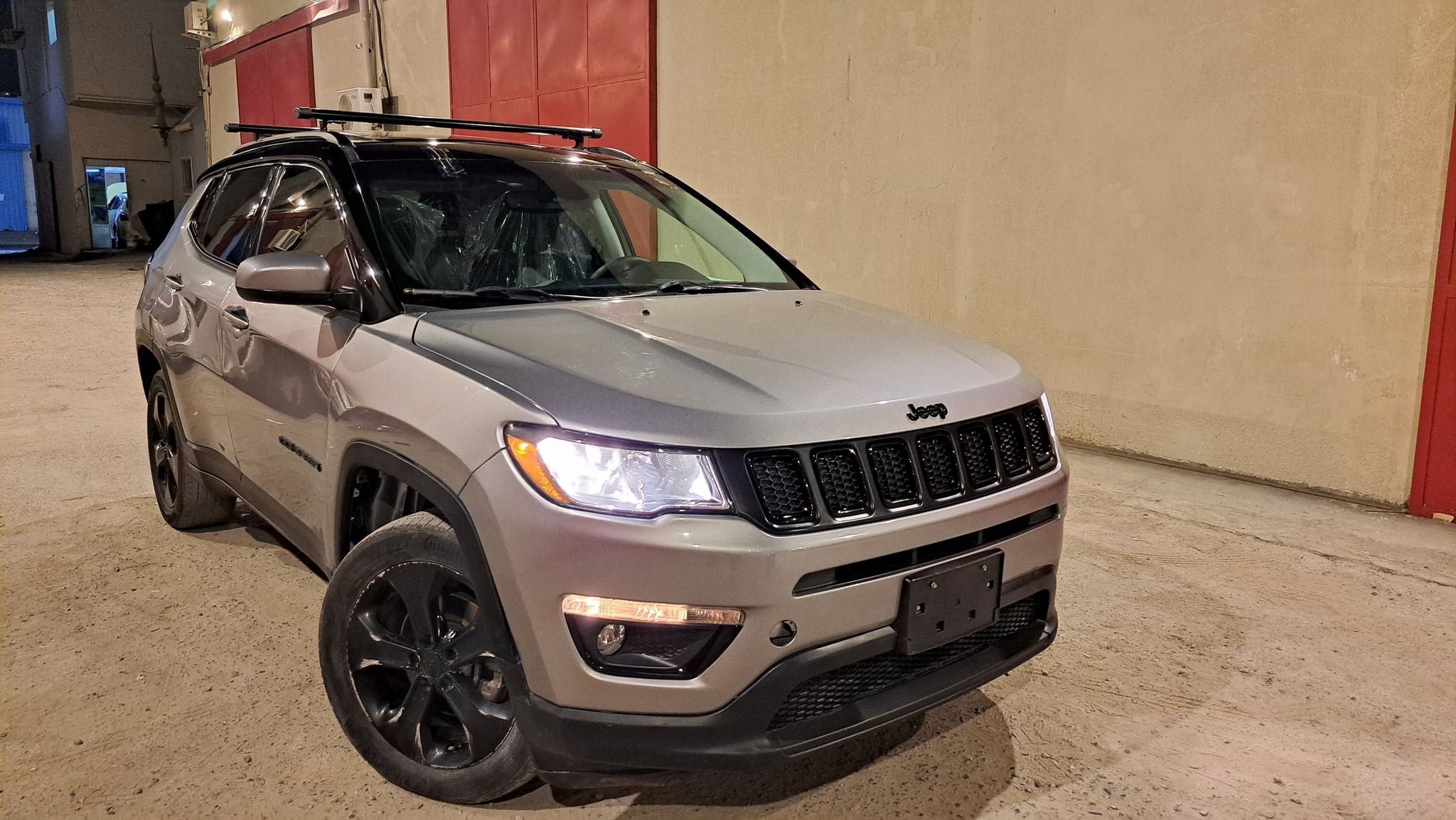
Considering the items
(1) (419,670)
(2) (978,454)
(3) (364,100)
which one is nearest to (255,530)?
(1) (419,670)

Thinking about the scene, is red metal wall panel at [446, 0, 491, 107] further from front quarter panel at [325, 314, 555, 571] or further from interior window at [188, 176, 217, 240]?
front quarter panel at [325, 314, 555, 571]

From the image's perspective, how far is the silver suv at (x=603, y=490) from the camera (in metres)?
1.89

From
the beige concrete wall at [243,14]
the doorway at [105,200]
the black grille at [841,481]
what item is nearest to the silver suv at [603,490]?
the black grille at [841,481]

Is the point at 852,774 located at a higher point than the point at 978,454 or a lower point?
lower

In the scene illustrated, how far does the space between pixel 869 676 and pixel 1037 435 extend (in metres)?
0.82

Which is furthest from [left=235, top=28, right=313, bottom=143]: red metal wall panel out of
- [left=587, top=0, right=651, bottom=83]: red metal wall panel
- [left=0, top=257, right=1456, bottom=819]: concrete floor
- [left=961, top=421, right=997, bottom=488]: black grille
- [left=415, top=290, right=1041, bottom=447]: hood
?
[left=961, top=421, right=997, bottom=488]: black grille

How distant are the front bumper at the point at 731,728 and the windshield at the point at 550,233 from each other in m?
1.21

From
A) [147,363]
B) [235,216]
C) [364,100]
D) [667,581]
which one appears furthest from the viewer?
[364,100]

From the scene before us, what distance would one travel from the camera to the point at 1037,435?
2494 millimetres

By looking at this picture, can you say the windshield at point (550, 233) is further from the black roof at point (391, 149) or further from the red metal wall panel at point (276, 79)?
the red metal wall panel at point (276, 79)

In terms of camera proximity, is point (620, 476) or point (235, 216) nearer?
point (620, 476)

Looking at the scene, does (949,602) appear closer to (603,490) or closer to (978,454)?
(978,454)

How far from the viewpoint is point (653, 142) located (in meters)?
8.82

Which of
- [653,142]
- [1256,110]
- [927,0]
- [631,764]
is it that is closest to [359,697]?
[631,764]
